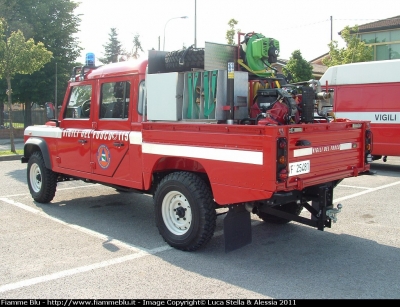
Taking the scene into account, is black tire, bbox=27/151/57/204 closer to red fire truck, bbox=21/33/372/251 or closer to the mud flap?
red fire truck, bbox=21/33/372/251

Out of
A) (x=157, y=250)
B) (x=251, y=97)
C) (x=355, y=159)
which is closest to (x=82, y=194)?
(x=157, y=250)

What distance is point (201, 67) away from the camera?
5.70m

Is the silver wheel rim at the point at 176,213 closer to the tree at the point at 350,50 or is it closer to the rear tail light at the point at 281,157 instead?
the rear tail light at the point at 281,157

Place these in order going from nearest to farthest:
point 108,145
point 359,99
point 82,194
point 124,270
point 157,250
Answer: point 124,270
point 157,250
point 108,145
point 82,194
point 359,99

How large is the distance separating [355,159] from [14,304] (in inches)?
166

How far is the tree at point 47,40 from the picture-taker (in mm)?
24828

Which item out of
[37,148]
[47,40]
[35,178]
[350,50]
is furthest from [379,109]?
[47,40]

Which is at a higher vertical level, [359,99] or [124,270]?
[359,99]

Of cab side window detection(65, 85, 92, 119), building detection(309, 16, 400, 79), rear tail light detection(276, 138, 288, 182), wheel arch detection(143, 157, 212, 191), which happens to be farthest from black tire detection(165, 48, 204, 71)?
building detection(309, 16, 400, 79)

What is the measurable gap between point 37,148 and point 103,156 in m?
2.29

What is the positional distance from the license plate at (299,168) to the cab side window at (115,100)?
2725 mm

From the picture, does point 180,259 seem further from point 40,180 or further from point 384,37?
point 384,37

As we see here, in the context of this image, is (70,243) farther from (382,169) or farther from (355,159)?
(382,169)

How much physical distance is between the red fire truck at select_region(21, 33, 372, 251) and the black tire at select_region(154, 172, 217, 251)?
0.01m
